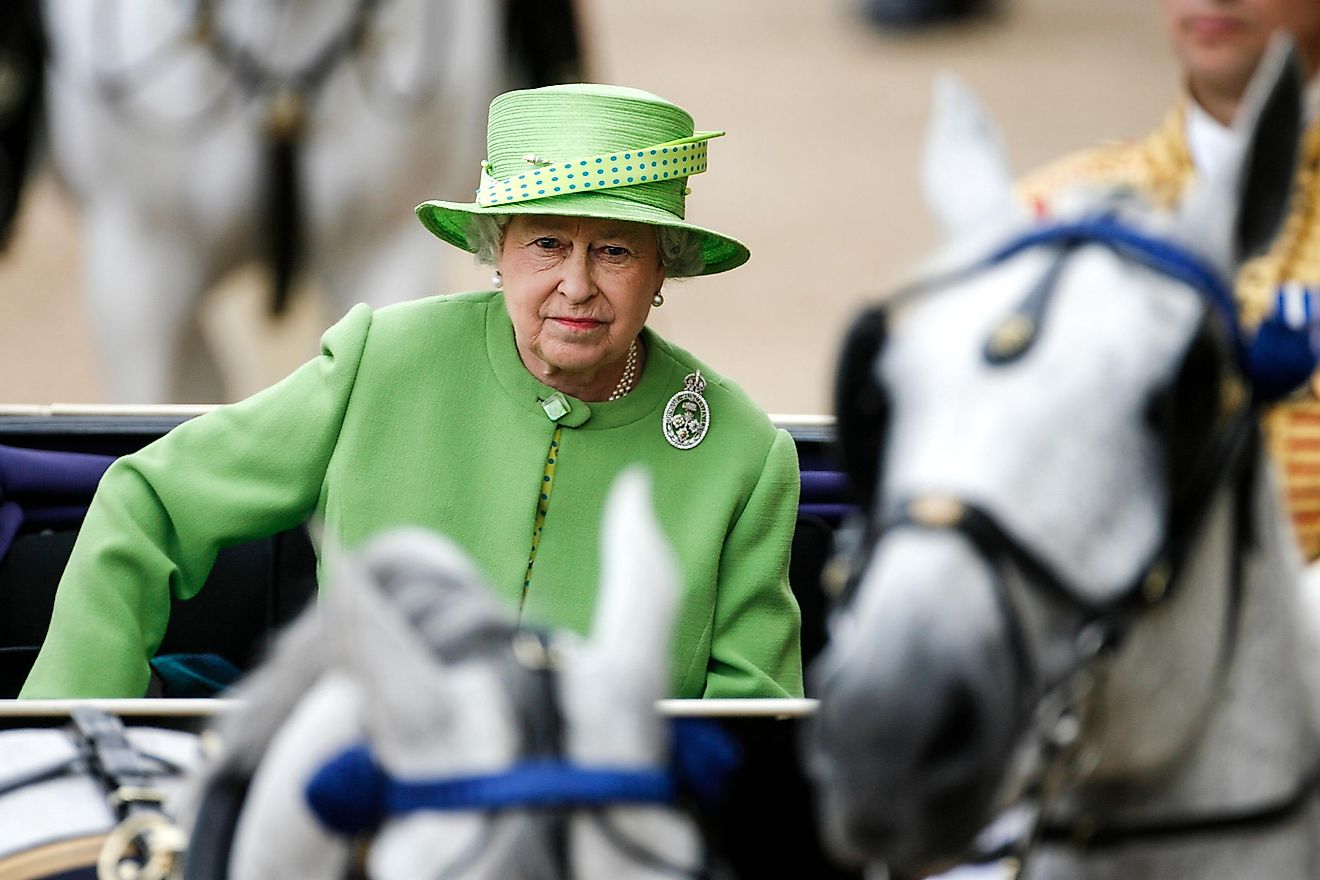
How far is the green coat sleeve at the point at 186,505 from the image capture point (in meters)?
2.32

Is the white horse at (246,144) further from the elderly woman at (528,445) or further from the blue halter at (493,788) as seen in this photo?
the blue halter at (493,788)

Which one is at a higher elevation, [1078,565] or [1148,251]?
[1148,251]

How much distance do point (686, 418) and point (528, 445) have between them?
7.3 inches

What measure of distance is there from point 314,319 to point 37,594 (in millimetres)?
2396

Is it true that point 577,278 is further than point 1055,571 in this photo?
Yes

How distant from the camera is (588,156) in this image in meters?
2.35

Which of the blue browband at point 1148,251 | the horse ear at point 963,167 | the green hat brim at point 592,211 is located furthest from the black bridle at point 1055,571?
the green hat brim at point 592,211

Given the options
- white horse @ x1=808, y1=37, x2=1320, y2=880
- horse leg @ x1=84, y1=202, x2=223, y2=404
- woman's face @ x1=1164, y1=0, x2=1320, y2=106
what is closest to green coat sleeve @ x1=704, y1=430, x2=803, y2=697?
woman's face @ x1=1164, y1=0, x2=1320, y2=106

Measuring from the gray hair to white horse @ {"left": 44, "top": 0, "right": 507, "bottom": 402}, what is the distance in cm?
195

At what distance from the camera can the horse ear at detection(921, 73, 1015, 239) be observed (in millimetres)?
1664

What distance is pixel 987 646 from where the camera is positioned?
142 centimetres

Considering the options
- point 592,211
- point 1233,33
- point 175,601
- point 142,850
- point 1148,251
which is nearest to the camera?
point 1148,251

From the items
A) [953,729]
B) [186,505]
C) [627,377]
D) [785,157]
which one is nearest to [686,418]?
[627,377]

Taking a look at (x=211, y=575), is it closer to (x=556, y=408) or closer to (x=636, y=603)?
(x=556, y=408)
